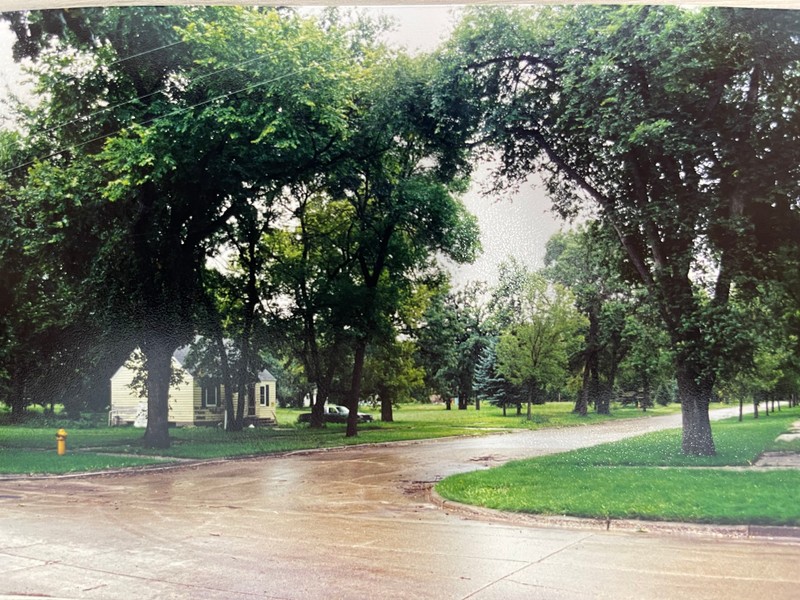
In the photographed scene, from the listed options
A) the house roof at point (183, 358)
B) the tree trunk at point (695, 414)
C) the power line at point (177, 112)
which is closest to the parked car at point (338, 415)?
the house roof at point (183, 358)

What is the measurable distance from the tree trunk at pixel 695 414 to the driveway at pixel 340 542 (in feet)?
0.50

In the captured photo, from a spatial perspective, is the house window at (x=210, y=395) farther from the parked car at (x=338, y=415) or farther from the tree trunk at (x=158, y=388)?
the parked car at (x=338, y=415)

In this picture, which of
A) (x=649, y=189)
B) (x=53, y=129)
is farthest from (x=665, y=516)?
(x=53, y=129)

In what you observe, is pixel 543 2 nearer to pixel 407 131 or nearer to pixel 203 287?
pixel 407 131

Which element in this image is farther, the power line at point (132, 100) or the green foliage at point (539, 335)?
the power line at point (132, 100)

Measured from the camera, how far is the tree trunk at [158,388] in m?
5.87

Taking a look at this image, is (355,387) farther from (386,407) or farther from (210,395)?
(210,395)

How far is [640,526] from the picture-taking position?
4949 millimetres

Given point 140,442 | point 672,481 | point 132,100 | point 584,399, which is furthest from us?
point 140,442

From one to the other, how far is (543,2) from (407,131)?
1.39 meters

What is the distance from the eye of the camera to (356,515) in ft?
18.6

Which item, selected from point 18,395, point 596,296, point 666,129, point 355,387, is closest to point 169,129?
point 355,387

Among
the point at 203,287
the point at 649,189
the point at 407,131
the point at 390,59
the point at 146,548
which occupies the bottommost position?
the point at 146,548

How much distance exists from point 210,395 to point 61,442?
1.34m
